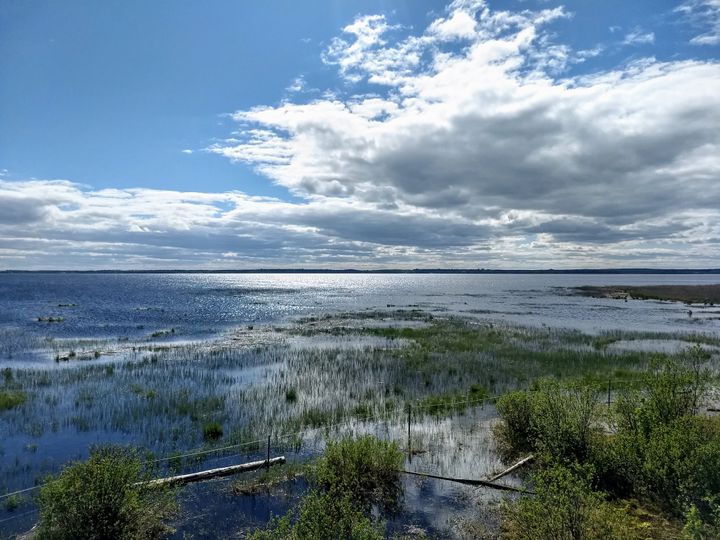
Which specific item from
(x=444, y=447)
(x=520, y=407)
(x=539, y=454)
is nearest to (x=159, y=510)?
(x=444, y=447)

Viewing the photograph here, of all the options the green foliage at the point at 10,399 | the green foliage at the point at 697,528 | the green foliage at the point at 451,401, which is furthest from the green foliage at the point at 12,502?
the green foliage at the point at 697,528

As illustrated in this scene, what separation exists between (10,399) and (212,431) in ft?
46.8

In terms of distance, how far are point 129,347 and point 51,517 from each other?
3966 cm

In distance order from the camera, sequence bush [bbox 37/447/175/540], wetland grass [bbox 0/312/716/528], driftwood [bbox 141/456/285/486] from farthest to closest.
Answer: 1. wetland grass [bbox 0/312/716/528]
2. driftwood [bbox 141/456/285/486]
3. bush [bbox 37/447/175/540]

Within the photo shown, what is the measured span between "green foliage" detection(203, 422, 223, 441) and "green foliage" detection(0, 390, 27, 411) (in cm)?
1291

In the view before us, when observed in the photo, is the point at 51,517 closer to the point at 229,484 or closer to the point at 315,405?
the point at 229,484

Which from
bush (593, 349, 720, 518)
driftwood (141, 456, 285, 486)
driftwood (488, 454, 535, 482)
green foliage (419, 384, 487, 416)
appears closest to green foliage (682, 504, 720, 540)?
bush (593, 349, 720, 518)

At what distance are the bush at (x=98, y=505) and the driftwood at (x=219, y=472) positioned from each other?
191 cm

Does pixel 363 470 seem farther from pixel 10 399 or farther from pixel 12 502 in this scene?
pixel 10 399

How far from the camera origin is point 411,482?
51.6 ft

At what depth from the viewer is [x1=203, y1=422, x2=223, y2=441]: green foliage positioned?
20719 mm

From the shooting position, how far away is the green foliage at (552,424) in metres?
15.5

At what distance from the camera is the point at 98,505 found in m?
11.2

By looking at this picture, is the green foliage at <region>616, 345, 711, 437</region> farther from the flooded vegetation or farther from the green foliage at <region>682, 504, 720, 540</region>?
the green foliage at <region>682, 504, 720, 540</region>
